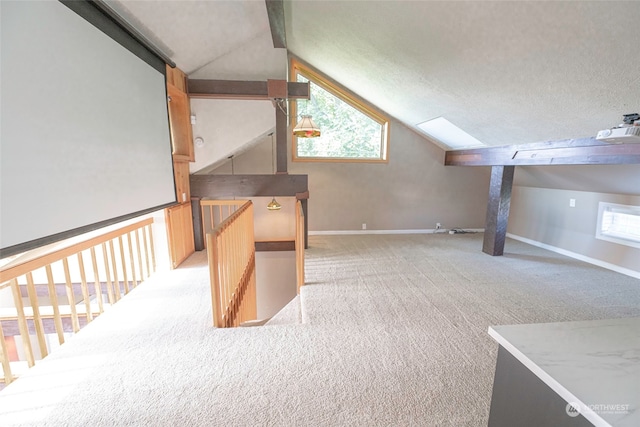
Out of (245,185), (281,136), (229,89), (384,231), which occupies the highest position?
(229,89)

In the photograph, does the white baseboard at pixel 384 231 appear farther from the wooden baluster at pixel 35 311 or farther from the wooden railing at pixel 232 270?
the wooden baluster at pixel 35 311

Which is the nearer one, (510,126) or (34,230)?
(34,230)

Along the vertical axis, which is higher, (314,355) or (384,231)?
(384,231)

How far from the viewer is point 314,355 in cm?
201

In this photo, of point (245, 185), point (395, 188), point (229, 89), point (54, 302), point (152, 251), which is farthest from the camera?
point (395, 188)

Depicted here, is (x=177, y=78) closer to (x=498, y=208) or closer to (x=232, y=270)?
(x=232, y=270)

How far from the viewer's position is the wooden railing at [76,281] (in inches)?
87.6

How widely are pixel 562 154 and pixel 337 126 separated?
3608mm

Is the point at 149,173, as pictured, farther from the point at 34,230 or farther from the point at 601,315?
Answer: the point at 601,315

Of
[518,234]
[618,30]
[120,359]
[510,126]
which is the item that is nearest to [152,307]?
[120,359]

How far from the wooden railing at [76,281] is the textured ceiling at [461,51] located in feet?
7.38

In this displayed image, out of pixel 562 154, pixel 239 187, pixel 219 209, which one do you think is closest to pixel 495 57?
pixel 562 154

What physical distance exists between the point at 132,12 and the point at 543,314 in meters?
4.85

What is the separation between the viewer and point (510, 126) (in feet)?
11.4
